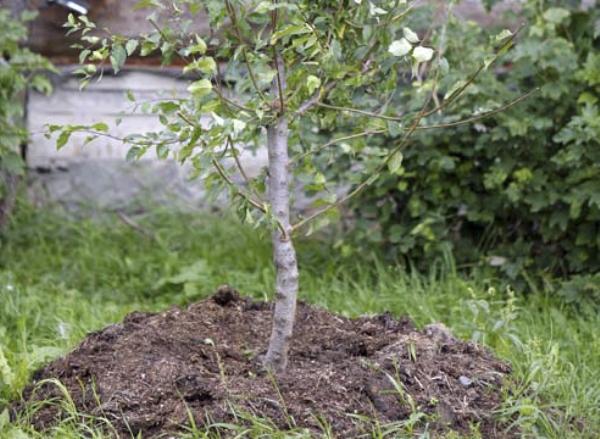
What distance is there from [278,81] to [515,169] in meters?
2.14

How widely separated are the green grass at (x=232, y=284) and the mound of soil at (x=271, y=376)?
0.31 ft

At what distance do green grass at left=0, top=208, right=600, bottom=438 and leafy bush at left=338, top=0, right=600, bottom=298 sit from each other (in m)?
0.21

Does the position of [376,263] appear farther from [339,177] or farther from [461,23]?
[461,23]

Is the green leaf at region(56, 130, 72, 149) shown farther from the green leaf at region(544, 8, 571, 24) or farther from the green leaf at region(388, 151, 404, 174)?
the green leaf at region(544, 8, 571, 24)

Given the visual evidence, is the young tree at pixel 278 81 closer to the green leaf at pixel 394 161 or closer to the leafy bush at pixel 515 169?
the green leaf at pixel 394 161

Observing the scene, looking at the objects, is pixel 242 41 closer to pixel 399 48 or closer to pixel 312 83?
pixel 312 83

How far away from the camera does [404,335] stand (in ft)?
11.1

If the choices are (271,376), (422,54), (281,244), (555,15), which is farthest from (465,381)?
(555,15)

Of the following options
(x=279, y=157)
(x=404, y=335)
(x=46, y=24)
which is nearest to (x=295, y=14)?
(x=279, y=157)

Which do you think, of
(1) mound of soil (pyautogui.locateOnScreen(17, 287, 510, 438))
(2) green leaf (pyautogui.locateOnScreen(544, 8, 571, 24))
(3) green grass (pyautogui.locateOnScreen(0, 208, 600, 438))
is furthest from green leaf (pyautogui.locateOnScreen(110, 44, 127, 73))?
(2) green leaf (pyautogui.locateOnScreen(544, 8, 571, 24))

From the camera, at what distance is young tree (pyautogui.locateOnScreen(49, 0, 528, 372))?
2.84 meters

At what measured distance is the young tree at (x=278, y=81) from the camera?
2.84m

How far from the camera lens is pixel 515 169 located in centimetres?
477

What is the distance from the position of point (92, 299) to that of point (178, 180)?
1.67 metres
